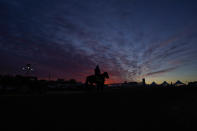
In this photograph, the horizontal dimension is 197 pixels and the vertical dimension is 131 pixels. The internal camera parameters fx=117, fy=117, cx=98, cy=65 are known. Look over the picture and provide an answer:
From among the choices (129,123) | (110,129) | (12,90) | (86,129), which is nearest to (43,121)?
(86,129)

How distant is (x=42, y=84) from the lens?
539 inches

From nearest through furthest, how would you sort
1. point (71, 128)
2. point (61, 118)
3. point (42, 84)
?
point (71, 128), point (61, 118), point (42, 84)

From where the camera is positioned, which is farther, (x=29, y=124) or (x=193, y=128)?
(x=193, y=128)

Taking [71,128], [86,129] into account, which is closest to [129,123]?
[86,129]

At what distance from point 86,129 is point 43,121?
1.64 metres

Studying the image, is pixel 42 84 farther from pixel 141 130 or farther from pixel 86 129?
pixel 141 130

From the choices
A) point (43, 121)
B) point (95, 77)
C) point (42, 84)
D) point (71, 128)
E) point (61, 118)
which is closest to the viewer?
point (71, 128)

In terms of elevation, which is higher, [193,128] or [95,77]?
[95,77]

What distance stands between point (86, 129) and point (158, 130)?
2.42 metres

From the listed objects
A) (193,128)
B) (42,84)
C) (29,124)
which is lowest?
(193,128)

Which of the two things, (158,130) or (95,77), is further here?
(95,77)

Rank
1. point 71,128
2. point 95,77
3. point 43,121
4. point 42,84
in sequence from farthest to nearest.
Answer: point 95,77
point 42,84
point 43,121
point 71,128

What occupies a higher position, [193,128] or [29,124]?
[29,124]

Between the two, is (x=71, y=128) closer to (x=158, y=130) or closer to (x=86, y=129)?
(x=86, y=129)
